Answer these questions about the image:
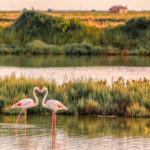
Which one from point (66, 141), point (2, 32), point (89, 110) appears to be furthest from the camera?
point (2, 32)

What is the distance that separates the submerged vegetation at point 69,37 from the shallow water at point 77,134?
115 ft

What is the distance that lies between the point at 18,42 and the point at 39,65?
743 inches

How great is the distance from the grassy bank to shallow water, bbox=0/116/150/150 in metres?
0.39

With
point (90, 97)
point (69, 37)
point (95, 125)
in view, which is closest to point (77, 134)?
point (95, 125)

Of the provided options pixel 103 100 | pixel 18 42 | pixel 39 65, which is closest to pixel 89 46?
pixel 18 42

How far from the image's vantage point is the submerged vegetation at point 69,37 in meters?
52.2

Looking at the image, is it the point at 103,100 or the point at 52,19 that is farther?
the point at 52,19

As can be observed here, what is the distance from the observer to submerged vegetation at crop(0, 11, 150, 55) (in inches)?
2055

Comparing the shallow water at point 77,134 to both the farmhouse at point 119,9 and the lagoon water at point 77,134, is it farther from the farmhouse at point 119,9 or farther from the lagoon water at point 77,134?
the farmhouse at point 119,9

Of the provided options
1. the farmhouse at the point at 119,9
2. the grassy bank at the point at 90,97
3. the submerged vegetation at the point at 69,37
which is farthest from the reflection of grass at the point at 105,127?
the farmhouse at the point at 119,9

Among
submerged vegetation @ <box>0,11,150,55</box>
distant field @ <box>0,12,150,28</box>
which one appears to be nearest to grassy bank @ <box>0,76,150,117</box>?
submerged vegetation @ <box>0,11,150,55</box>

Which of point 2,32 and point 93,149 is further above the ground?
point 2,32

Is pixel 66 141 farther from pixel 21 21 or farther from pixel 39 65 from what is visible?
pixel 21 21

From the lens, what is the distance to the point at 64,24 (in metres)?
59.3
